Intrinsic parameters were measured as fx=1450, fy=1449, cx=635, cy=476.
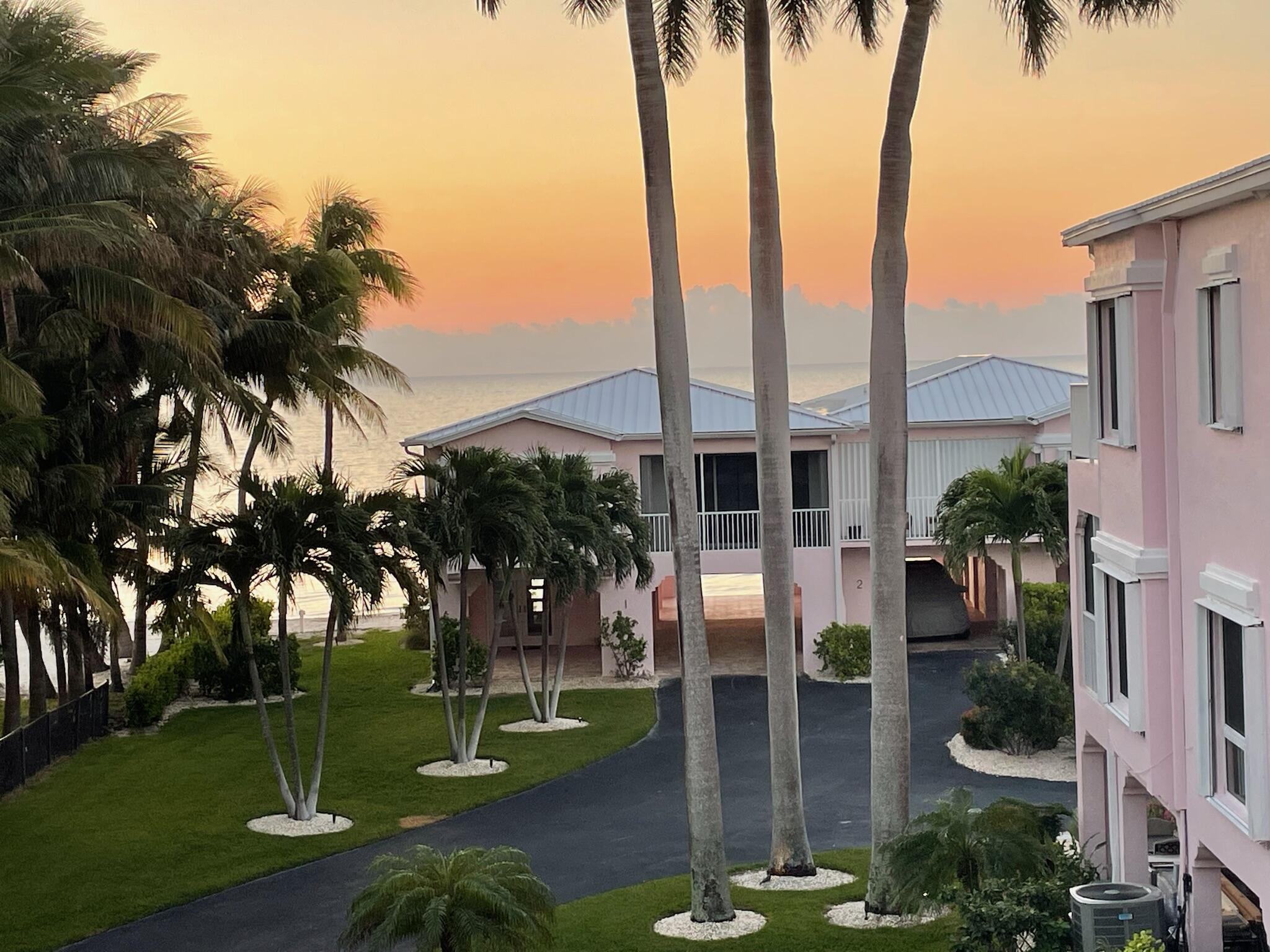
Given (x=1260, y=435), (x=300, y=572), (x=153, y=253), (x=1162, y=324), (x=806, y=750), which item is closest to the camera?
(x=1260, y=435)

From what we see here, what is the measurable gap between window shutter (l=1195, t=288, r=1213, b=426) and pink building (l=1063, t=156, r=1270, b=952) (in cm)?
2

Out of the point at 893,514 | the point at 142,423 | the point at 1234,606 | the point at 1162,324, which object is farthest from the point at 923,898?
the point at 142,423

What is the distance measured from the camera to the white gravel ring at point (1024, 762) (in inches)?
869

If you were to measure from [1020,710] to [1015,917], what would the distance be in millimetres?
11370

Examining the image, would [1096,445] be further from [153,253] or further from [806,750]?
[153,253]

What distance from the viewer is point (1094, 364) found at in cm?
1359

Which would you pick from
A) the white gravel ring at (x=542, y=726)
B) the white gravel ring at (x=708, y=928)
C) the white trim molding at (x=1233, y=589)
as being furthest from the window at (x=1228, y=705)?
the white gravel ring at (x=542, y=726)

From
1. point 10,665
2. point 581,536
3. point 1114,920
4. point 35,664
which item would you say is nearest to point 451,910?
point 1114,920

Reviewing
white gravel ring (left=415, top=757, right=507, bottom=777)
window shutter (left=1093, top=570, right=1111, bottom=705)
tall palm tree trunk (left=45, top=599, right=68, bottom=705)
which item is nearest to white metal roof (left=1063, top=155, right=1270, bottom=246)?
window shutter (left=1093, top=570, right=1111, bottom=705)

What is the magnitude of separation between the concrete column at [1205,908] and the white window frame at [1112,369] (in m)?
3.54

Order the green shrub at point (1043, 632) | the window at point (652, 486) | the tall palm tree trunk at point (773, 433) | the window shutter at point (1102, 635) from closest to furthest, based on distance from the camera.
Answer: the window shutter at point (1102, 635) → the tall palm tree trunk at point (773, 433) → the green shrub at point (1043, 632) → the window at point (652, 486)

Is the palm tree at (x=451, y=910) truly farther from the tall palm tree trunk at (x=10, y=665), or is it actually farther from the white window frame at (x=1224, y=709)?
the tall palm tree trunk at (x=10, y=665)

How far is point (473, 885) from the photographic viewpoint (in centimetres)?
1263

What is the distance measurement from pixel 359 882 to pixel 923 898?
722cm
